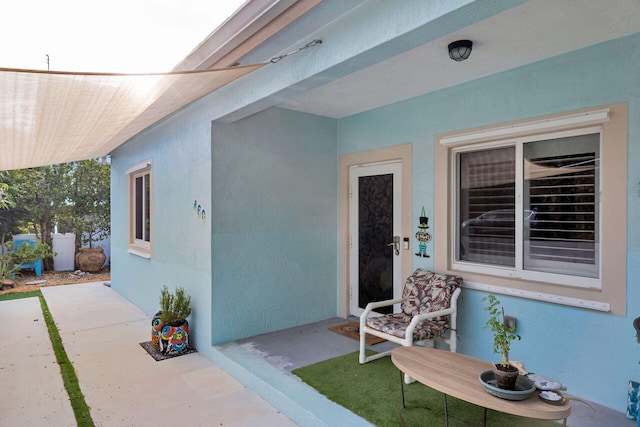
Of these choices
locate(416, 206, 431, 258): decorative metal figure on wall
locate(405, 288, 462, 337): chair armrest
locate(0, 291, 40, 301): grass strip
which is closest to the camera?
locate(405, 288, 462, 337): chair armrest

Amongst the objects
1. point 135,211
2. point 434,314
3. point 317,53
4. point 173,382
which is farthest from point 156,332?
point 317,53

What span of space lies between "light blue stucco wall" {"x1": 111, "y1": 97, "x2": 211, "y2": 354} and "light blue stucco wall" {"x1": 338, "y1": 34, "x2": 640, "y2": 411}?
102 inches

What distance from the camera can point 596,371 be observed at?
3279 mm

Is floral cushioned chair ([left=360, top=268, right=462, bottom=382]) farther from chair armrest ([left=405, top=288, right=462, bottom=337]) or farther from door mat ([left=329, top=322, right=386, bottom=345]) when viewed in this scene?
door mat ([left=329, top=322, right=386, bottom=345])

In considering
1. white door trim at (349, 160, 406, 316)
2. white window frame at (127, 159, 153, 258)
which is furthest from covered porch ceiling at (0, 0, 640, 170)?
white window frame at (127, 159, 153, 258)

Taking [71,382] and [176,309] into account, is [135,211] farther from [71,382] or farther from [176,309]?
[71,382]

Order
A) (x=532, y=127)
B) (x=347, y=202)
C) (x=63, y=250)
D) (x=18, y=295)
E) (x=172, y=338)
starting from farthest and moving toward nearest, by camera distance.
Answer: (x=63, y=250), (x=18, y=295), (x=347, y=202), (x=172, y=338), (x=532, y=127)

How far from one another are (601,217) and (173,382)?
Answer: 4.26 meters

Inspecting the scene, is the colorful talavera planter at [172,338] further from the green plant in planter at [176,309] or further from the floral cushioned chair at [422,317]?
the floral cushioned chair at [422,317]

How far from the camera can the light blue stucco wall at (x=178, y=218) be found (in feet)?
15.8

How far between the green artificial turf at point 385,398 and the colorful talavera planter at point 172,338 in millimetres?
1755

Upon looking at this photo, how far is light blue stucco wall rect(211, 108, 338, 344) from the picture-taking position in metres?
4.74

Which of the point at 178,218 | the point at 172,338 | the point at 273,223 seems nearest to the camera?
the point at 172,338

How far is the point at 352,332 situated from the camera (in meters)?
5.11
